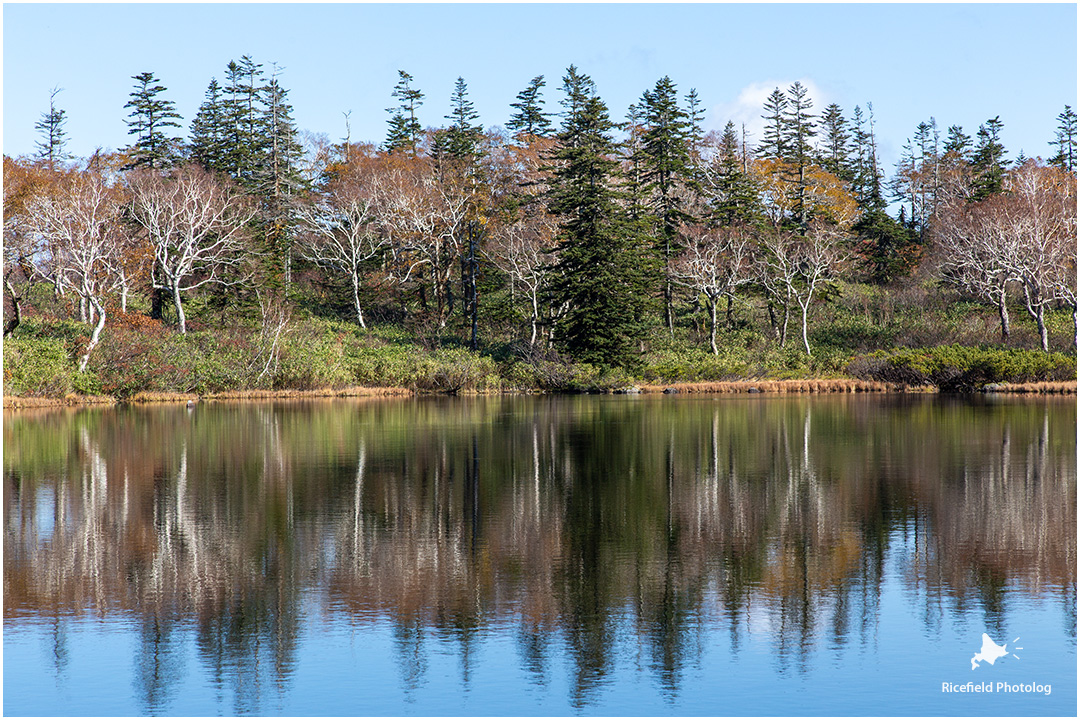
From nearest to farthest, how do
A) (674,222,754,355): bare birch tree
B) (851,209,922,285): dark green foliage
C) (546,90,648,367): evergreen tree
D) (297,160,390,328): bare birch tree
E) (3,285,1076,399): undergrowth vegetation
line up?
(3,285,1076,399): undergrowth vegetation, (546,90,648,367): evergreen tree, (674,222,754,355): bare birch tree, (297,160,390,328): bare birch tree, (851,209,922,285): dark green foliage

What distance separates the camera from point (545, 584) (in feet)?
33.9

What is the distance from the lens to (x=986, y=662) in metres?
8.19

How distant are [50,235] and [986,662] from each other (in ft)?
147

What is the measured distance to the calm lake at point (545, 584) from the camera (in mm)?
7727

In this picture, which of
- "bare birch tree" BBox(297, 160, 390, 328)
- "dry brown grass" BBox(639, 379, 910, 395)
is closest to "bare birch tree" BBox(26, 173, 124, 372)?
"bare birch tree" BBox(297, 160, 390, 328)

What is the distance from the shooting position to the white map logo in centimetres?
821

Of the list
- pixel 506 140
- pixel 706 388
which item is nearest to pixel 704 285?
pixel 706 388

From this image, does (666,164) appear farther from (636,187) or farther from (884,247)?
(884,247)

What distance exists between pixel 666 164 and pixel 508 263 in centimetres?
1159

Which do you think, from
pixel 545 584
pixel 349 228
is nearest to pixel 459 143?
pixel 349 228

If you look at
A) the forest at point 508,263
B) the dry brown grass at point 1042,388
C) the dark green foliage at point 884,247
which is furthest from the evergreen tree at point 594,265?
the dark green foliage at point 884,247

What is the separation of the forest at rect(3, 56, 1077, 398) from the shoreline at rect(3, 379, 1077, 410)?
1.89 feet

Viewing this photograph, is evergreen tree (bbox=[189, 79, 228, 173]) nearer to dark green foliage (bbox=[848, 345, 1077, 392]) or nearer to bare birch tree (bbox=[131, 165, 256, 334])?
bare birch tree (bbox=[131, 165, 256, 334])

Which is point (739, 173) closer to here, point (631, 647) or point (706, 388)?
point (706, 388)
